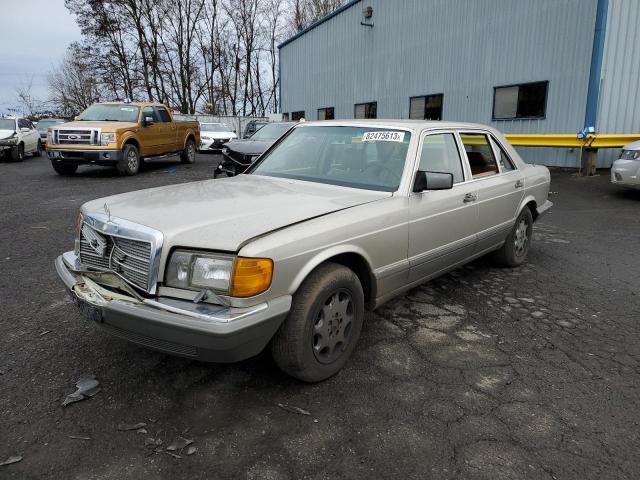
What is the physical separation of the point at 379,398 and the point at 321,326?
0.52 metres

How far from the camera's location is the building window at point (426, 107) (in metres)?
15.9

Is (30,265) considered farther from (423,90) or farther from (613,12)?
(423,90)

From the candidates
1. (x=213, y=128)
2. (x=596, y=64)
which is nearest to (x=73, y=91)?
(x=213, y=128)

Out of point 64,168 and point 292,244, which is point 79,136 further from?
point 292,244

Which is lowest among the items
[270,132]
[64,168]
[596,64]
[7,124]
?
[64,168]

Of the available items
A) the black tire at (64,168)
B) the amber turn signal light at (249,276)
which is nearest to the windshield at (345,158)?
the amber turn signal light at (249,276)

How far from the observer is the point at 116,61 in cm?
3575

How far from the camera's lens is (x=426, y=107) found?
1647 centimetres

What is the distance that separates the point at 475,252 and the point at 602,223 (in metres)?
4.29

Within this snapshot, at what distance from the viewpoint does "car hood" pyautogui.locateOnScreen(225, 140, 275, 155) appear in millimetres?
10102

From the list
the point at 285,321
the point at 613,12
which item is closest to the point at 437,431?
the point at 285,321

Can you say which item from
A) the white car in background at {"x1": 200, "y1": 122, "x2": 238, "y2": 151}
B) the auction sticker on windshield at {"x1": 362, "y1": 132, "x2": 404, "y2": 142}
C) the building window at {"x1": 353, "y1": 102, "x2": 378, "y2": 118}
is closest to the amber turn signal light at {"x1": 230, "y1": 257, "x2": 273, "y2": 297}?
the auction sticker on windshield at {"x1": 362, "y1": 132, "x2": 404, "y2": 142}

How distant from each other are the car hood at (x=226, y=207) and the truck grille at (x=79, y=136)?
889cm

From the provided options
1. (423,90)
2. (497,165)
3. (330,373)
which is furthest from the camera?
(423,90)
